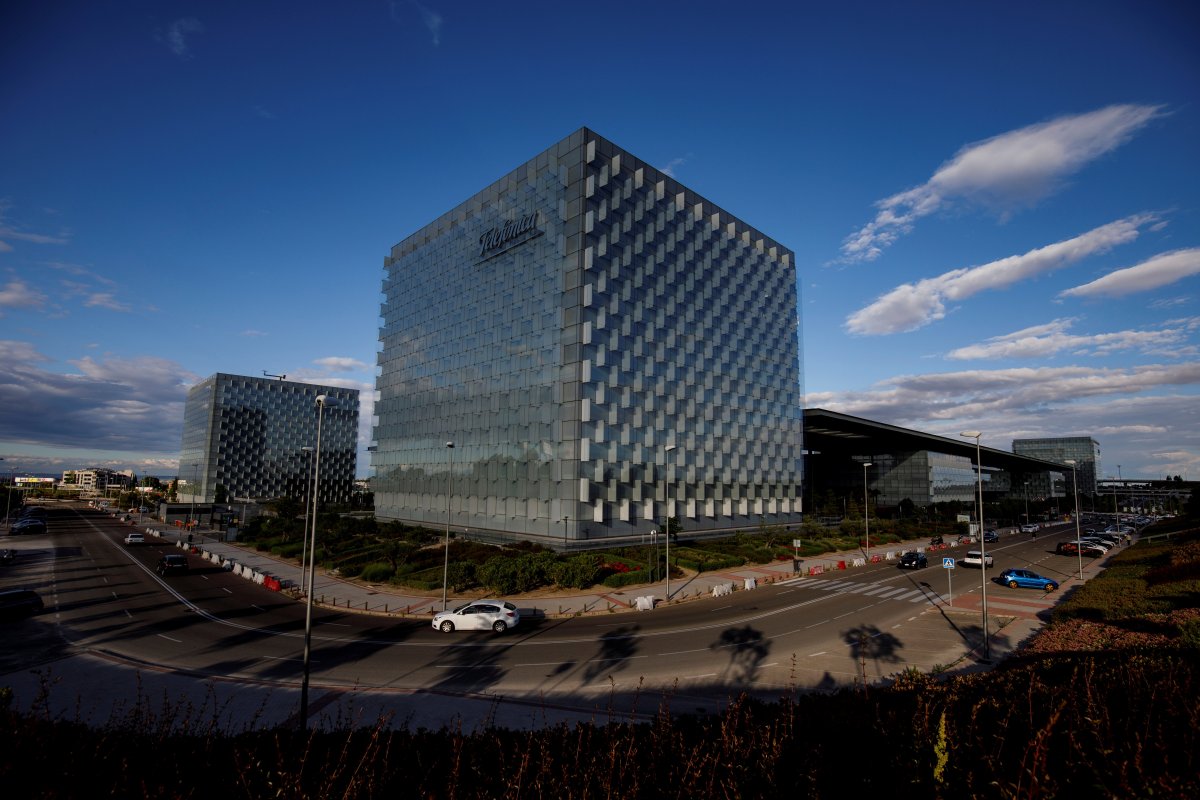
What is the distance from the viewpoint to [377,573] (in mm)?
42188

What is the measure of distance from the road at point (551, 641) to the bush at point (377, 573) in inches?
258

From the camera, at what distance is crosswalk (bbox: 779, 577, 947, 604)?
1369 inches

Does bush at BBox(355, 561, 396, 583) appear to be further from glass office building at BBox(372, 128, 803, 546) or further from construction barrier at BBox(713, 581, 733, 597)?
construction barrier at BBox(713, 581, 733, 597)

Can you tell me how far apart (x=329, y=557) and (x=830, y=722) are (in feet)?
171

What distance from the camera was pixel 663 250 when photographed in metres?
62.9

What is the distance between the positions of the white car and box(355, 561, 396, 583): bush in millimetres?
16391

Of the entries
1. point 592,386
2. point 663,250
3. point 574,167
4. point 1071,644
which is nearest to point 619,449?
point 592,386

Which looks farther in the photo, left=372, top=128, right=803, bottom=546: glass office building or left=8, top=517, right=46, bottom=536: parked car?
left=8, top=517, right=46, bottom=536: parked car

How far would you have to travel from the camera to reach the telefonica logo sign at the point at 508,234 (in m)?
59.0

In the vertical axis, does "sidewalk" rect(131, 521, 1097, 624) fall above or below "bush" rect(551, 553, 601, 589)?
Answer: below

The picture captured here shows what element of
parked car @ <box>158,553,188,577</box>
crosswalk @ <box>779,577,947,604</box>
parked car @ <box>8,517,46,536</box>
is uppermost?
crosswalk @ <box>779,577,947,604</box>

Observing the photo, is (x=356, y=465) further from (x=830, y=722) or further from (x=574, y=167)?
(x=830, y=722)

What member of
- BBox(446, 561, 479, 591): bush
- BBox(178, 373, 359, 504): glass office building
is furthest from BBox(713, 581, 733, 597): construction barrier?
BBox(178, 373, 359, 504): glass office building

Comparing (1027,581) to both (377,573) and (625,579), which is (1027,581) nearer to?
(625,579)
